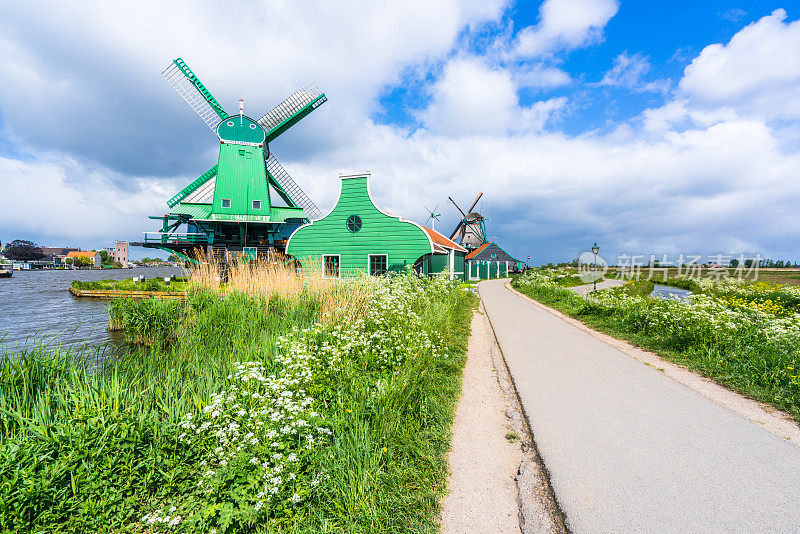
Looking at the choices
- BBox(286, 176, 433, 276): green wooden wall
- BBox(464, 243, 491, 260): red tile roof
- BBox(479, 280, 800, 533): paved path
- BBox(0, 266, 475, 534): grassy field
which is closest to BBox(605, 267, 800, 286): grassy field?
BBox(464, 243, 491, 260): red tile roof

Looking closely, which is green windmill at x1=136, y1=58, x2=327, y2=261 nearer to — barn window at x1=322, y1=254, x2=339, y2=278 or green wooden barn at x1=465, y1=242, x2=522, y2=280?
barn window at x1=322, y1=254, x2=339, y2=278

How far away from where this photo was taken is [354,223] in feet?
54.0

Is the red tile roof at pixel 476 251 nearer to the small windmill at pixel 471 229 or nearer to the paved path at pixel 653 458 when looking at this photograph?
the small windmill at pixel 471 229

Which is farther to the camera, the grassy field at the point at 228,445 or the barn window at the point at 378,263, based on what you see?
the barn window at the point at 378,263

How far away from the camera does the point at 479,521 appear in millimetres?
2393

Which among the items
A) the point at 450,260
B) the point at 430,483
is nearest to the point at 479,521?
the point at 430,483

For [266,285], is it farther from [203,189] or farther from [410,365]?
[203,189]

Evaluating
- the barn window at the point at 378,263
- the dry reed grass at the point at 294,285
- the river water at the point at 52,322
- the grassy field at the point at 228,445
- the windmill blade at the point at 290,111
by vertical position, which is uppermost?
the windmill blade at the point at 290,111

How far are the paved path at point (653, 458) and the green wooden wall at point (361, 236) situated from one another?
1095 cm

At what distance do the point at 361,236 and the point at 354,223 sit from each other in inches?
30.8

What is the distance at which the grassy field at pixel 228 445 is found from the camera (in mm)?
2195

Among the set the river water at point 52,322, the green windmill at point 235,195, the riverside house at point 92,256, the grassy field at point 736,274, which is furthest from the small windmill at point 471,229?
the riverside house at point 92,256

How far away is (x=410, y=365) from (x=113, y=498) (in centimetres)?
299

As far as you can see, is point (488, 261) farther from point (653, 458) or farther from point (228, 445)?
point (228, 445)
